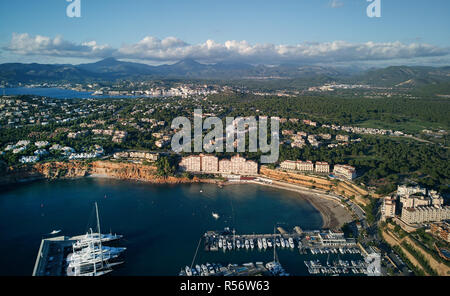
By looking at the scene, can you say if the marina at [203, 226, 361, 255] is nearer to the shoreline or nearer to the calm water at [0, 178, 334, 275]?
the calm water at [0, 178, 334, 275]

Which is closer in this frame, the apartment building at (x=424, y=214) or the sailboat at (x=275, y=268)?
the sailboat at (x=275, y=268)

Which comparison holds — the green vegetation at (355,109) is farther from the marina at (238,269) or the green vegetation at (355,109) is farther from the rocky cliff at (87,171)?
the marina at (238,269)

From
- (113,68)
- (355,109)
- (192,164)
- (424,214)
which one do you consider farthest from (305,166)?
(113,68)

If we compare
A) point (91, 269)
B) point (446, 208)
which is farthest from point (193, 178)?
point (446, 208)

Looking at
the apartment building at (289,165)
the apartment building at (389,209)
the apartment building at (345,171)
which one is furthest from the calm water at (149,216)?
the apartment building at (345,171)

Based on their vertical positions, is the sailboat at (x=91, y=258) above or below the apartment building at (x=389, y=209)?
below

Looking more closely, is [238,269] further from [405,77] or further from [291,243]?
[405,77]

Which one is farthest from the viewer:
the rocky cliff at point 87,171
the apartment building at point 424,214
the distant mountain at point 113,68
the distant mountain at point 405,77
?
the distant mountain at point 113,68

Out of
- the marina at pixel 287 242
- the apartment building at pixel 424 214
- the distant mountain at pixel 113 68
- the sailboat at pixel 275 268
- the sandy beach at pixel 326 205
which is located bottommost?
the sailboat at pixel 275 268
